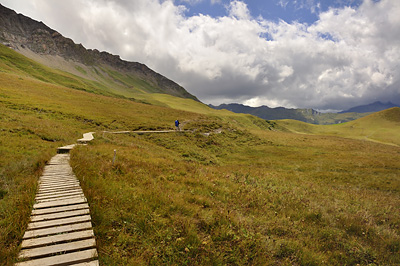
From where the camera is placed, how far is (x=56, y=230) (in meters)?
4.33

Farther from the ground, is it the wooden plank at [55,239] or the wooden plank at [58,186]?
the wooden plank at [58,186]

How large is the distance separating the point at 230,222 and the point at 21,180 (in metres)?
9.27

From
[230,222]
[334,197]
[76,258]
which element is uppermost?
[76,258]

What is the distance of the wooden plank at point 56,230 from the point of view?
414cm

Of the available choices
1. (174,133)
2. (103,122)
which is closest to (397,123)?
(174,133)

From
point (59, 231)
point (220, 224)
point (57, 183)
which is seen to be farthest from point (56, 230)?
point (220, 224)

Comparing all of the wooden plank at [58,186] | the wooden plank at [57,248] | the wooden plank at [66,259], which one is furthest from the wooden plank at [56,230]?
the wooden plank at [58,186]

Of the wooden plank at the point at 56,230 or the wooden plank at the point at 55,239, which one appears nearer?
the wooden plank at the point at 55,239

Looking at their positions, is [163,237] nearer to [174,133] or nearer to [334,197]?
[334,197]

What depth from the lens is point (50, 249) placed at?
12.4 feet

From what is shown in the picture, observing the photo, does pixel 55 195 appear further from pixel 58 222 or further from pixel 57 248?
pixel 57 248

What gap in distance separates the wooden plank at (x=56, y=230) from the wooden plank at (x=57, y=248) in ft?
1.51

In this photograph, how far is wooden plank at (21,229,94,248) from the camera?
385 centimetres

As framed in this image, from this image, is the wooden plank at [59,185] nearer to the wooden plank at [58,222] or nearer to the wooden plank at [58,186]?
the wooden plank at [58,186]
